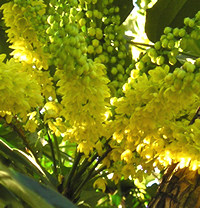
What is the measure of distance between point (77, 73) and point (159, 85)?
0.56 feet

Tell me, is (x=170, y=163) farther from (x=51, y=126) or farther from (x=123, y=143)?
(x=51, y=126)

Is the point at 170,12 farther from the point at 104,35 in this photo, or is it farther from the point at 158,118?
the point at 158,118

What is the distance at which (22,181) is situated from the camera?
0.57 metres

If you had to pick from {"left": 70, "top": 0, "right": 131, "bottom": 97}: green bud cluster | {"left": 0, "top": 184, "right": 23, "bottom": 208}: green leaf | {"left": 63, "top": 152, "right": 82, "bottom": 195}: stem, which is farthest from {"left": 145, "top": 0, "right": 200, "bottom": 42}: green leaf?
{"left": 0, "top": 184, "right": 23, "bottom": 208}: green leaf

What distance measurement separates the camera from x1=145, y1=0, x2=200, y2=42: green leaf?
1.28 meters

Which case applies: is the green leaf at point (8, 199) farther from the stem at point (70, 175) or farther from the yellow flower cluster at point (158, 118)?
the stem at point (70, 175)

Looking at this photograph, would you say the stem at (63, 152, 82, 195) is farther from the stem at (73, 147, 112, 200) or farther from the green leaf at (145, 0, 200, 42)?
the green leaf at (145, 0, 200, 42)

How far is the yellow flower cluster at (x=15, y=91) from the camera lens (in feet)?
3.04

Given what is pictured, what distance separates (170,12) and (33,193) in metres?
0.86

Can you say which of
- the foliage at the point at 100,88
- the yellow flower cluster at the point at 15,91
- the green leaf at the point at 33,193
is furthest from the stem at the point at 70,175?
the green leaf at the point at 33,193

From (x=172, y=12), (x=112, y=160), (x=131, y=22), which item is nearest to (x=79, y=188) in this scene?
(x=112, y=160)

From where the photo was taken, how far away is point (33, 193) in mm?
549

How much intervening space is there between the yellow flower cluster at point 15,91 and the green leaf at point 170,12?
0.45 m

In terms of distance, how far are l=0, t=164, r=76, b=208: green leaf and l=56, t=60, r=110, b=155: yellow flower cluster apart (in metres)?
0.37
